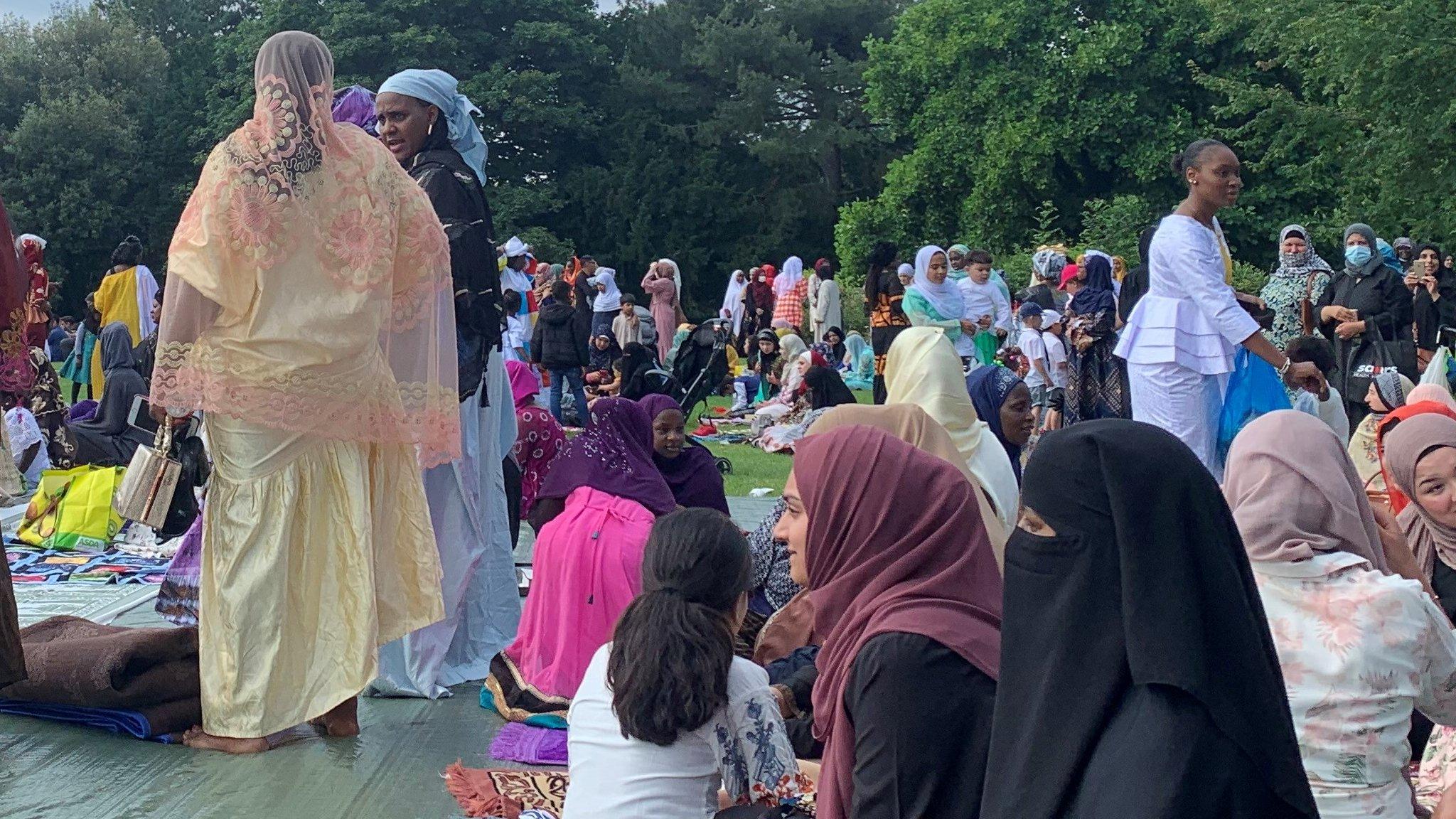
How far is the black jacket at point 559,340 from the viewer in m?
14.1

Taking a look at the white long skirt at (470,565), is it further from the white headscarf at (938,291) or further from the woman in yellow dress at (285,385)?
the white headscarf at (938,291)

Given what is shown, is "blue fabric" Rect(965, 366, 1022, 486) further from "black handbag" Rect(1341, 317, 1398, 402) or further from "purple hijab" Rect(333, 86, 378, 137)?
"black handbag" Rect(1341, 317, 1398, 402)

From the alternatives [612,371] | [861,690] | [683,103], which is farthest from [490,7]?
[861,690]

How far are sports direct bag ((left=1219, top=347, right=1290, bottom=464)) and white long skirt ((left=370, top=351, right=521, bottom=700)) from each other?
2805mm

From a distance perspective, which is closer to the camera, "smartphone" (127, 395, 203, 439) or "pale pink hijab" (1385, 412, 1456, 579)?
"pale pink hijab" (1385, 412, 1456, 579)

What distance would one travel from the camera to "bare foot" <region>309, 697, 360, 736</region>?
4.52 m

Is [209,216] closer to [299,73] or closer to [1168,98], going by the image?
[299,73]

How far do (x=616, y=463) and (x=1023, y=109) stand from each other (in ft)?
74.4

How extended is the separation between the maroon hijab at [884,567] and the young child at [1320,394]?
5039 mm

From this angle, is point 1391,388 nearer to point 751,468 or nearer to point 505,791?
point 751,468

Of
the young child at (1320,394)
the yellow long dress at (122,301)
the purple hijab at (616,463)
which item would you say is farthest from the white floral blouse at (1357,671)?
the yellow long dress at (122,301)

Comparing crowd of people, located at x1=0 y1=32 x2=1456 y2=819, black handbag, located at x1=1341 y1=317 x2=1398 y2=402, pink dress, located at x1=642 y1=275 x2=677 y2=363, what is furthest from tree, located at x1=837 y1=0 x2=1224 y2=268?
crowd of people, located at x1=0 y1=32 x2=1456 y2=819

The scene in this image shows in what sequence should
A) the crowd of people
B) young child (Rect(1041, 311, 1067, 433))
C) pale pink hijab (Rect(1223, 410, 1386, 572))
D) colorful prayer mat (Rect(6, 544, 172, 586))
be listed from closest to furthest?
the crowd of people
pale pink hijab (Rect(1223, 410, 1386, 572))
colorful prayer mat (Rect(6, 544, 172, 586))
young child (Rect(1041, 311, 1067, 433))

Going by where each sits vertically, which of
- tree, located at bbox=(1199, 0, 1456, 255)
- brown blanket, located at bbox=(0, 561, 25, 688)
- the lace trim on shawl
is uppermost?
tree, located at bbox=(1199, 0, 1456, 255)
